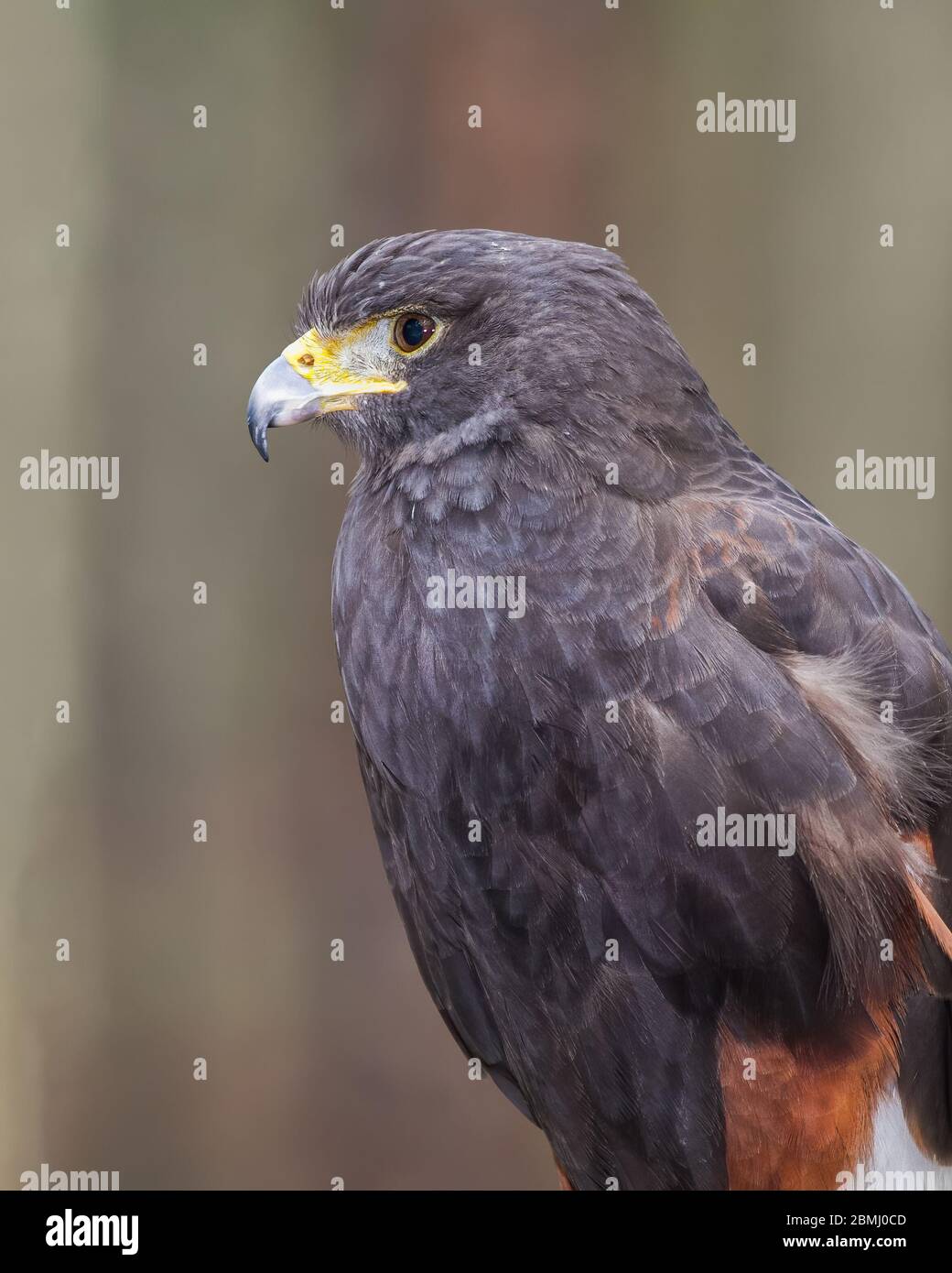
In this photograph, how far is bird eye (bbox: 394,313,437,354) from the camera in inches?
72.3

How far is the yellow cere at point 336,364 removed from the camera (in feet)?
6.22

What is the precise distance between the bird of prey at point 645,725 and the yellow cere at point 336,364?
0.02 m

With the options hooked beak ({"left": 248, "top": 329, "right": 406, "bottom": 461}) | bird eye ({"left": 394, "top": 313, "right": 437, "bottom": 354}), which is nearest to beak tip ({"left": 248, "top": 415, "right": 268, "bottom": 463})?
hooked beak ({"left": 248, "top": 329, "right": 406, "bottom": 461})

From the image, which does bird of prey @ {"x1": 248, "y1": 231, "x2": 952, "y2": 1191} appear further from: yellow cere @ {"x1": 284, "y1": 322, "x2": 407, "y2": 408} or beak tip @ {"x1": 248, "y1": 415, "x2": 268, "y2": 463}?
beak tip @ {"x1": 248, "y1": 415, "x2": 268, "y2": 463}

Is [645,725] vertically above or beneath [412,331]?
beneath

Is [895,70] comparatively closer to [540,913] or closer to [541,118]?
[541,118]

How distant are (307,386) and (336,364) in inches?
2.3

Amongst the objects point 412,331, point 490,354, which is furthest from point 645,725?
point 412,331

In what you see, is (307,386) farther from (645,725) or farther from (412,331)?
(645,725)

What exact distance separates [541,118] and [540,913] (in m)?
1.98

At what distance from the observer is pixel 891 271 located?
307cm

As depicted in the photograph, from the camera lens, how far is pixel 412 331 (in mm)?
1857

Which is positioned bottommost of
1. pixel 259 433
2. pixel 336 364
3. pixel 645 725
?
pixel 645 725

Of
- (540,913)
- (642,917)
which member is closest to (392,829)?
(540,913)
